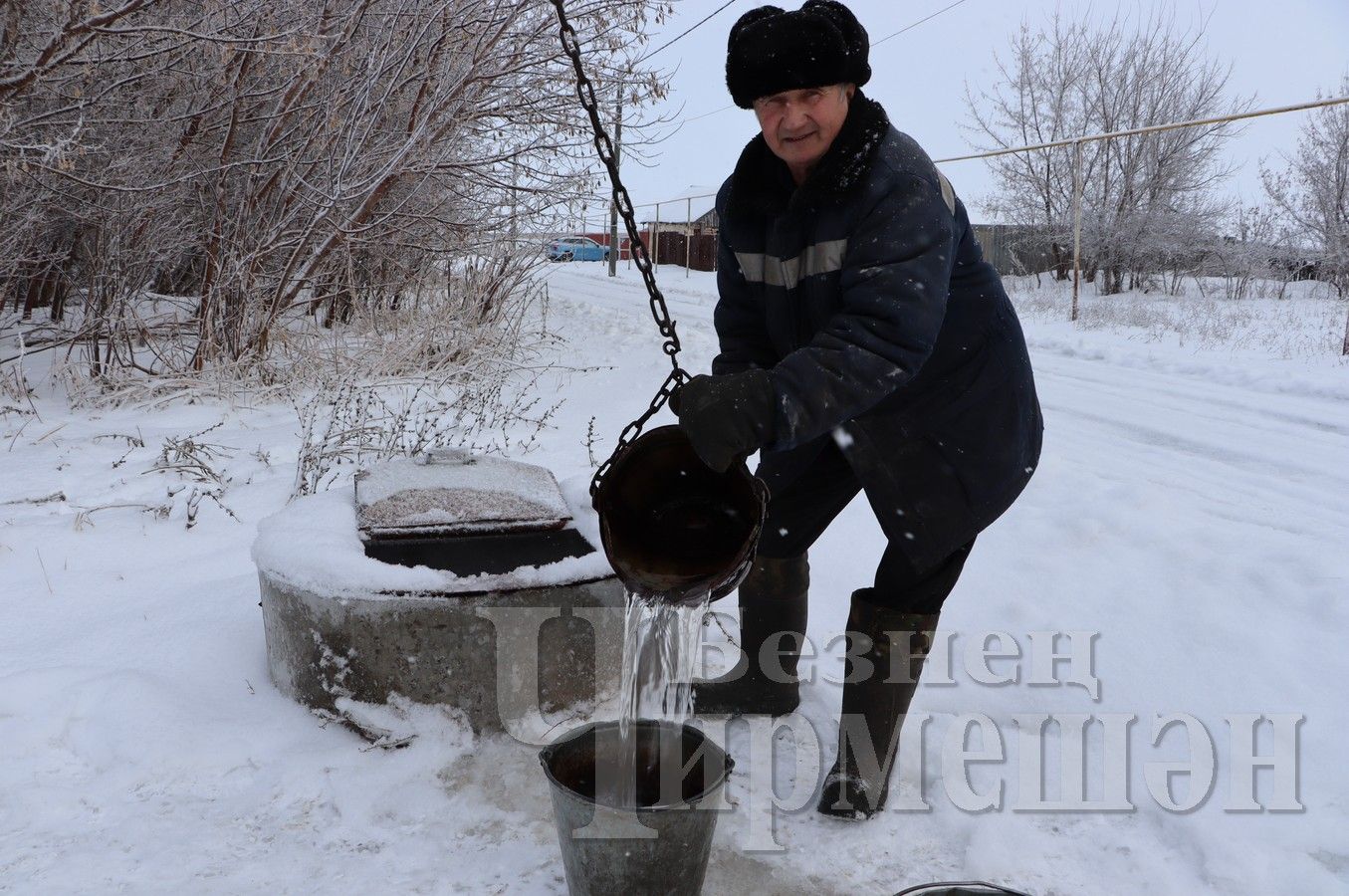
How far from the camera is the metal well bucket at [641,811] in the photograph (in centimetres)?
199

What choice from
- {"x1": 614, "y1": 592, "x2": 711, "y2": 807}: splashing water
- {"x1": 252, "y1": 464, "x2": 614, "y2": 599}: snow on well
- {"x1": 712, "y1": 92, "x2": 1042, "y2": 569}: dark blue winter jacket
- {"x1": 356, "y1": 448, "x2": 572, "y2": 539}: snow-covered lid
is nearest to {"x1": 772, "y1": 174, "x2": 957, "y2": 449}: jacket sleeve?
{"x1": 712, "y1": 92, "x2": 1042, "y2": 569}: dark blue winter jacket

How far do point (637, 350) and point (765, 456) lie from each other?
7023 mm

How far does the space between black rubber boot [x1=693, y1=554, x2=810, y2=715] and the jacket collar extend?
109 centimetres

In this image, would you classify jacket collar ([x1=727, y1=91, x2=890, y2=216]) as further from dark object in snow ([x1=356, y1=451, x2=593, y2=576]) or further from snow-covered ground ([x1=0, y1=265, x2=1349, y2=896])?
snow-covered ground ([x1=0, y1=265, x2=1349, y2=896])

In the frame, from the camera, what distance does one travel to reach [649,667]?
2.52 metres

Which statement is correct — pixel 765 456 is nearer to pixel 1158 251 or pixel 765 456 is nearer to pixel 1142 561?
pixel 1142 561

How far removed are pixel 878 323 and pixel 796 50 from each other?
611 mm

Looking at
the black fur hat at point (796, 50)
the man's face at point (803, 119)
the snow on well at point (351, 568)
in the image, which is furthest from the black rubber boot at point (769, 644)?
the black fur hat at point (796, 50)

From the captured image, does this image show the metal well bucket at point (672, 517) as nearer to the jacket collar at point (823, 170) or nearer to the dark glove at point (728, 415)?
the dark glove at point (728, 415)

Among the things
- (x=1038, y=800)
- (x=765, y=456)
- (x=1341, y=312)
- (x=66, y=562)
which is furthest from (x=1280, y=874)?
(x=1341, y=312)

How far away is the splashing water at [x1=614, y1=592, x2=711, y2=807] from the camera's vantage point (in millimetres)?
2285

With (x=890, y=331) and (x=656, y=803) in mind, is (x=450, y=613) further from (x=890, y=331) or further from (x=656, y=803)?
(x=890, y=331)

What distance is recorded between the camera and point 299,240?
726 cm

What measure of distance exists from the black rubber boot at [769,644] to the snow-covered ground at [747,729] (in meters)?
0.11
